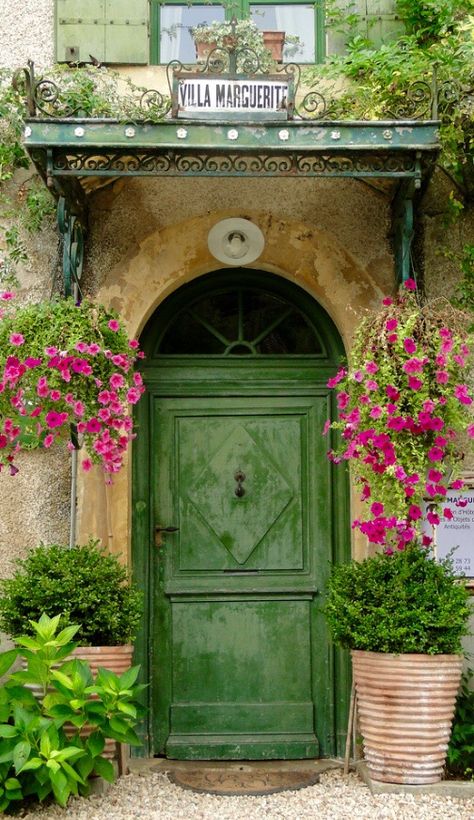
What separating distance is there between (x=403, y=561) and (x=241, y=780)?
139 cm

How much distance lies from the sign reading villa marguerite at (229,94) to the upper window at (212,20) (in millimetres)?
1052

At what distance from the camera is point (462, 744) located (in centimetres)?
525

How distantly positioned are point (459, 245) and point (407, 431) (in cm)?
149

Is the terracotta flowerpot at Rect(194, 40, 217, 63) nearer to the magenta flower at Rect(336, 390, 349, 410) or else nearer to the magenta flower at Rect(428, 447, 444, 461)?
the magenta flower at Rect(336, 390, 349, 410)

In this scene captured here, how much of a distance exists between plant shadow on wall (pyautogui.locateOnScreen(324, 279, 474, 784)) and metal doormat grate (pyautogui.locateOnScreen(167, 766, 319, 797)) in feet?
1.83

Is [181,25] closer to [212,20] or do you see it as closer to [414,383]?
[212,20]

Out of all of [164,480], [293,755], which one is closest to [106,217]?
[164,480]

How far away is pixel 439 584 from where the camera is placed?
512 centimetres

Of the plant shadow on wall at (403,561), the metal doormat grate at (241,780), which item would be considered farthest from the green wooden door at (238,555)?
the plant shadow on wall at (403,561)

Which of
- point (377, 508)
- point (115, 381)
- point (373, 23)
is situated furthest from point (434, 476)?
point (373, 23)

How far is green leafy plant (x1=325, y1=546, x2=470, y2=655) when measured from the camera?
194 inches

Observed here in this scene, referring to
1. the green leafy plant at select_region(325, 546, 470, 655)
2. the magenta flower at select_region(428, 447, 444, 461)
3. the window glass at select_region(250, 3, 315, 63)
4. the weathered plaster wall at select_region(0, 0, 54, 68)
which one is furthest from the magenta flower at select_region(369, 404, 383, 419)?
the weathered plaster wall at select_region(0, 0, 54, 68)

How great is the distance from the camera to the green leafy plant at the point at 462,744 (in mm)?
5176

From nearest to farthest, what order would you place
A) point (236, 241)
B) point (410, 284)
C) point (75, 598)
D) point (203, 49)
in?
point (75, 598)
point (410, 284)
point (203, 49)
point (236, 241)
